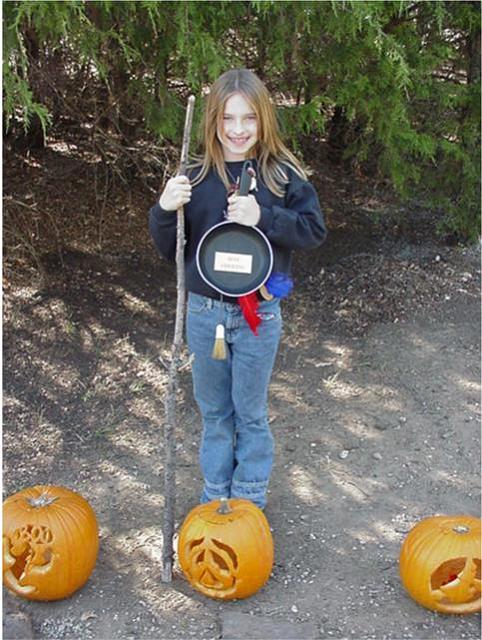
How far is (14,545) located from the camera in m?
3.06

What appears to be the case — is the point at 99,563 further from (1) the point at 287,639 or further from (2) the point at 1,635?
(1) the point at 287,639

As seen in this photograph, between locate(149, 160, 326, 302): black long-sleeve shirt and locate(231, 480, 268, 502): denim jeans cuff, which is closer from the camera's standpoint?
locate(149, 160, 326, 302): black long-sleeve shirt

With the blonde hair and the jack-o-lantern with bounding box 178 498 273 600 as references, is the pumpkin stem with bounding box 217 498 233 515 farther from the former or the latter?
the blonde hair

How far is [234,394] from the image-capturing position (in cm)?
338

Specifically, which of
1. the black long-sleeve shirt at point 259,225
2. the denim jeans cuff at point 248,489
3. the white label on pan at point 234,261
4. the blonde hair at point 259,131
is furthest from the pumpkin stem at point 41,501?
the blonde hair at point 259,131

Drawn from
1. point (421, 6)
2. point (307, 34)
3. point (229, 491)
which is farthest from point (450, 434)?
point (421, 6)

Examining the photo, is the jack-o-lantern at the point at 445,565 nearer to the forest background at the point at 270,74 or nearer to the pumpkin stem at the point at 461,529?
the pumpkin stem at the point at 461,529

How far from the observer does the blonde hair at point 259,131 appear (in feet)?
9.75

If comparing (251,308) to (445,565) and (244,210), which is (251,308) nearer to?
(244,210)

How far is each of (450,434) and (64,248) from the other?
136 inches

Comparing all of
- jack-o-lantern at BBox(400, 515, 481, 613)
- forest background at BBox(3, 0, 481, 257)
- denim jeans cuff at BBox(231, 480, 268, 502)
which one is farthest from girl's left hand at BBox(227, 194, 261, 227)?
jack-o-lantern at BBox(400, 515, 481, 613)

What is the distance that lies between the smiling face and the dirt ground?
67.2 inches

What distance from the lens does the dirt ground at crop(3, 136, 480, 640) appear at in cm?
314

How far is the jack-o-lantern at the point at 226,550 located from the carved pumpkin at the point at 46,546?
0.39 m
